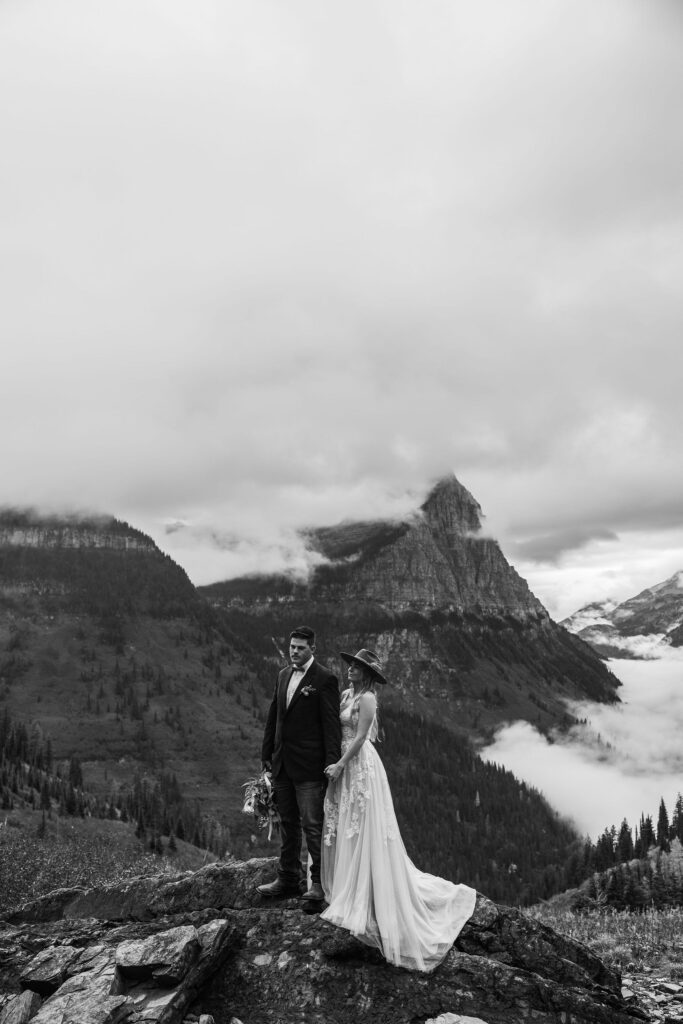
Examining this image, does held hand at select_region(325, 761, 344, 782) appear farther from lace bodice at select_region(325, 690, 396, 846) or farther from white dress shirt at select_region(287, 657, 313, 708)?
white dress shirt at select_region(287, 657, 313, 708)

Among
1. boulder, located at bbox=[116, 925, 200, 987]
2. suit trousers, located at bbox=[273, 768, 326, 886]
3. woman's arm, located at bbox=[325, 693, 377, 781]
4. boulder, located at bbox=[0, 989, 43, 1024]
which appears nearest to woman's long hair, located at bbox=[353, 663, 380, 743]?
woman's arm, located at bbox=[325, 693, 377, 781]

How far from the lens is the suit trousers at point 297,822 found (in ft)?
50.9

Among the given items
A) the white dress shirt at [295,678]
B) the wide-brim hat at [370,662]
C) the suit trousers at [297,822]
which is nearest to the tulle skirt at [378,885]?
the suit trousers at [297,822]

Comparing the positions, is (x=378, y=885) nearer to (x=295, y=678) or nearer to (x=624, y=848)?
(x=295, y=678)

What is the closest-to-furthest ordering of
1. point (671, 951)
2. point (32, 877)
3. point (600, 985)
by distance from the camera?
point (600, 985) → point (671, 951) → point (32, 877)

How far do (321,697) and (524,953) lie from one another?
6693mm

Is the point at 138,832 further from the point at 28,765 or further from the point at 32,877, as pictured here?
the point at 32,877

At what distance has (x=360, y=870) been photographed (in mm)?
14688

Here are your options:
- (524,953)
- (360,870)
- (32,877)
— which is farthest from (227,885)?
(32,877)

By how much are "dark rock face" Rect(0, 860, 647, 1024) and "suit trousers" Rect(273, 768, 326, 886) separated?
27.4 inches

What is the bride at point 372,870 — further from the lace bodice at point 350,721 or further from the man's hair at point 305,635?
the man's hair at point 305,635

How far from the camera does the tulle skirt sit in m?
13.9

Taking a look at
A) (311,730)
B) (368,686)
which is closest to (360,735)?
(368,686)

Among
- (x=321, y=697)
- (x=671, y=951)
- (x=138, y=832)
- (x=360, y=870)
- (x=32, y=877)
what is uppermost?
(x=321, y=697)
